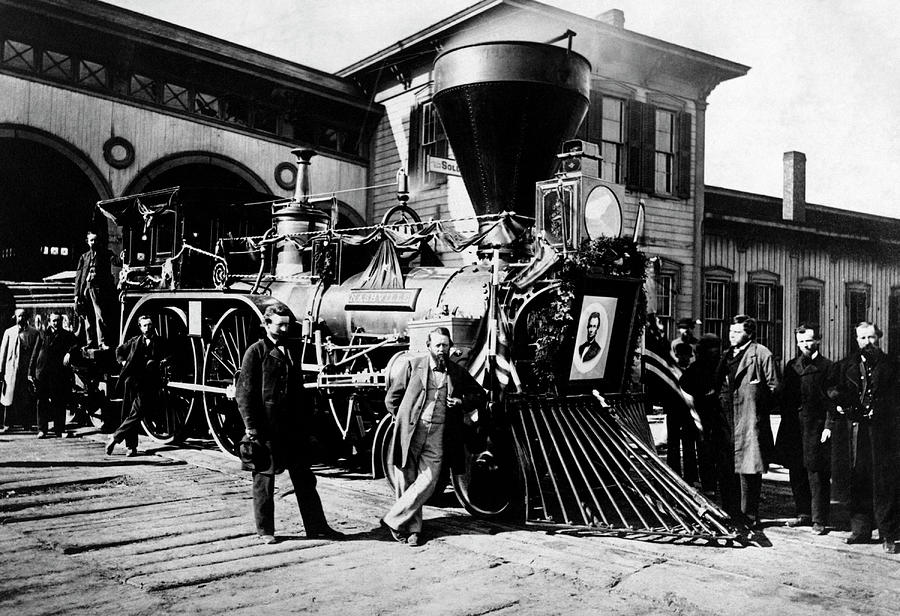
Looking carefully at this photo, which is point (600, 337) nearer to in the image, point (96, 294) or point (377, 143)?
point (96, 294)

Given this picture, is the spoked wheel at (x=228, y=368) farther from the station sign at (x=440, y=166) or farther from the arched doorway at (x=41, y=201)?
the arched doorway at (x=41, y=201)

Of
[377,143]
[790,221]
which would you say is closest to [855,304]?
[790,221]

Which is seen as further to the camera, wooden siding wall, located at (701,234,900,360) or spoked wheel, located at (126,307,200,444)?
wooden siding wall, located at (701,234,900,360)

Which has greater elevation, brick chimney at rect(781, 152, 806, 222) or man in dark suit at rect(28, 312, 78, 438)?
brick chimney at rect(781, 152, 806, 222)

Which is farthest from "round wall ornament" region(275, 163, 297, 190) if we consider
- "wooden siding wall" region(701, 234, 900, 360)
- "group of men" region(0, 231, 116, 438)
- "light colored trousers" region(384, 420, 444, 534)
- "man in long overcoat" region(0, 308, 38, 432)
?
"light colored trousers" region(384, 420, 444, 534)

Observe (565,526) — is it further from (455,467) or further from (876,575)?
(876,575)

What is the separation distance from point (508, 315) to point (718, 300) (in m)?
11.4

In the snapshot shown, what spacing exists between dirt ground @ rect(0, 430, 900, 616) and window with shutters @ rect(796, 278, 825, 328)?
1220cm

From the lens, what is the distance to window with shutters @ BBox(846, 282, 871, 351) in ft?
59.1

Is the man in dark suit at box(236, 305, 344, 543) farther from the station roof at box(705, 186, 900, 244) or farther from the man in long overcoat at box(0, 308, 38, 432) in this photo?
the station roof at box(705, 186, 900, 244)

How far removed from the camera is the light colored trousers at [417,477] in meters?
5.10

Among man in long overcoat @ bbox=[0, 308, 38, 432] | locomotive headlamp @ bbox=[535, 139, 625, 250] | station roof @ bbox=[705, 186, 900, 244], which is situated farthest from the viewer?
station roof @ bbox=[705, 186, 900, 244]

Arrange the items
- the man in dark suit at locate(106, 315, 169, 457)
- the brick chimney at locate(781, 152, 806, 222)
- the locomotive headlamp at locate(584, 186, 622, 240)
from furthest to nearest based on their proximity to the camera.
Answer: the brick chimney at locate(781, 152, 806, 222)
the man in dark suit at locate(106, 315, 169, 457)
the locomotive headlamp at locate(584, 186, 622, 240)

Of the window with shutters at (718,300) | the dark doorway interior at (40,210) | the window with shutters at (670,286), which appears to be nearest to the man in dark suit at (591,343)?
the window with shutters at (670,286)
